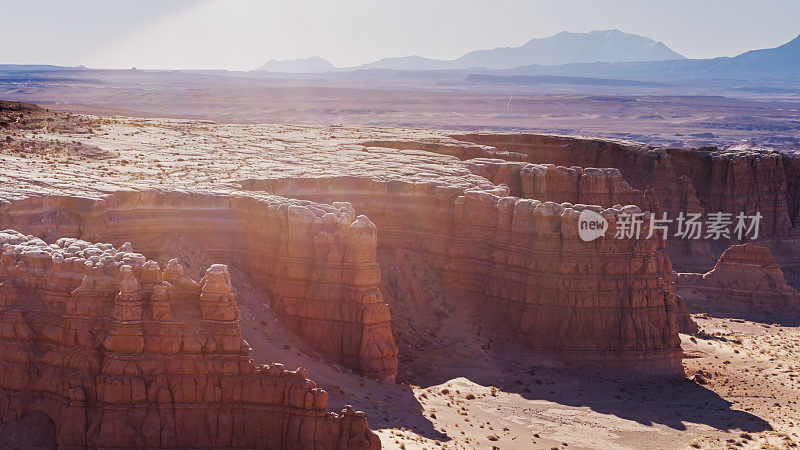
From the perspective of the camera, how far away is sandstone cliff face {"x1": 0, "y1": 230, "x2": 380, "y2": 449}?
20.6 meters

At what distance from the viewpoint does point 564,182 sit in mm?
44781

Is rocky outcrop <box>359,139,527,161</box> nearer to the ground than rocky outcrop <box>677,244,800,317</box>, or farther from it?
farther from it

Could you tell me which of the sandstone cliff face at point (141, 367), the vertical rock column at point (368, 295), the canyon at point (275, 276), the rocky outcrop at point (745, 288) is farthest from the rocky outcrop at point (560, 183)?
the sandstone cliff face at point (141, 367)

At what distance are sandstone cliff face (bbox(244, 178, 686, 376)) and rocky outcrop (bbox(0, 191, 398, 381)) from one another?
4.25m

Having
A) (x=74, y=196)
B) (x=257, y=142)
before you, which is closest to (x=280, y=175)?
(x=74, y=196)

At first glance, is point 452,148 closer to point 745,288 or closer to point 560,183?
point 560,183

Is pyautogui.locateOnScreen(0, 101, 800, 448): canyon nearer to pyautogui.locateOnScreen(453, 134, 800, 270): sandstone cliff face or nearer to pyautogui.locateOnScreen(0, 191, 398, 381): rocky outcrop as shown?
pyautogui.locateOnScreen(0, 191, 398, 381): rocky outcrop

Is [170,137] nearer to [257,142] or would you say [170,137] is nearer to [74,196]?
[257,142]

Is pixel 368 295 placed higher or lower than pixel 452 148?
lower

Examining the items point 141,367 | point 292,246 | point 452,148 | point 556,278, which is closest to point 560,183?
point 452,148

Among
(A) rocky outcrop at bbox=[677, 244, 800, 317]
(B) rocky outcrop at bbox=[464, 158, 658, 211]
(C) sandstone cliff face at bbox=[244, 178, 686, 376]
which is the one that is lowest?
(A) rocky outcrop at bbox=[677, 244, 800, 317]

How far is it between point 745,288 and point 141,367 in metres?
37.0

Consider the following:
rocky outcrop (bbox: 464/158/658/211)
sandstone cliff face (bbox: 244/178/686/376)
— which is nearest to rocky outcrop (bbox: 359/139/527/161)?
rocky outcrop (bbox: 464/158/658/211)

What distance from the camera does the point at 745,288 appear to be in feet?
171
